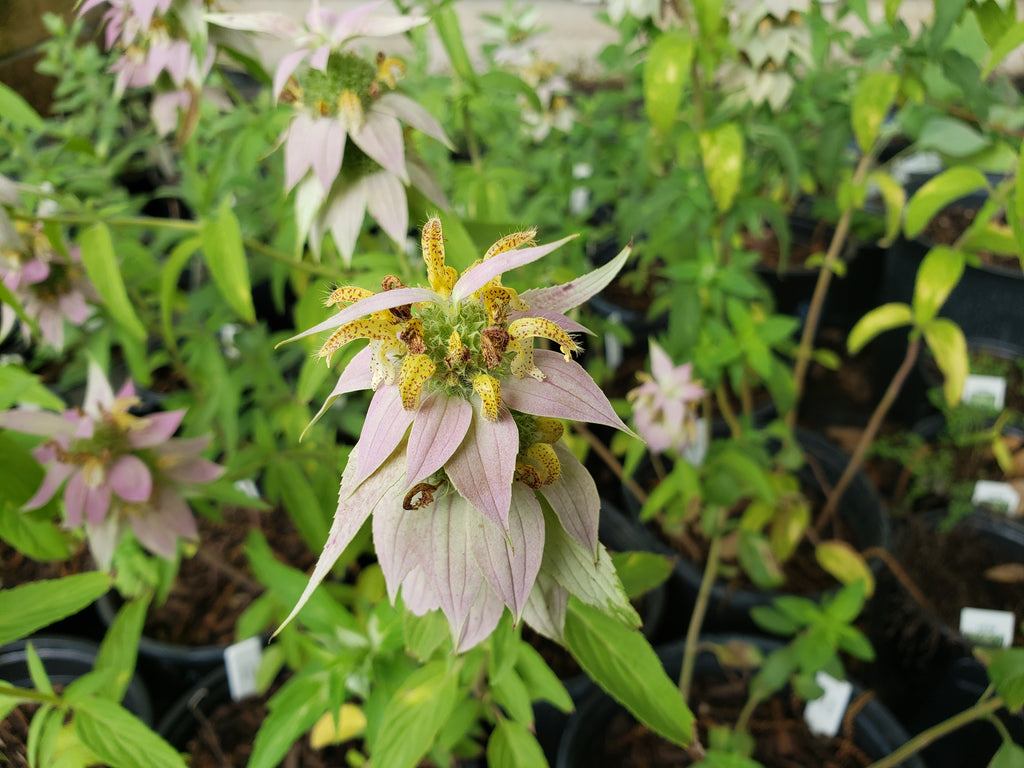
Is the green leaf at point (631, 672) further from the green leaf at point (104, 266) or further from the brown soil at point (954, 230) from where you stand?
the brown soil at point (954, 230)

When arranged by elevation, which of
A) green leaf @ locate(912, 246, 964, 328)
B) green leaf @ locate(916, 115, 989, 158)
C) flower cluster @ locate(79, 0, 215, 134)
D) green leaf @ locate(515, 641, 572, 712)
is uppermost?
flower cluster @ locate(79, 0, 215, 134)

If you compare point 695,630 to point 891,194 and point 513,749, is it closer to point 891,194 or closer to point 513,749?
point 513,749

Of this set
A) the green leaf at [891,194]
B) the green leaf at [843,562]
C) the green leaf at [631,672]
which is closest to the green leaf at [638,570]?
the green leaf at [631,672]

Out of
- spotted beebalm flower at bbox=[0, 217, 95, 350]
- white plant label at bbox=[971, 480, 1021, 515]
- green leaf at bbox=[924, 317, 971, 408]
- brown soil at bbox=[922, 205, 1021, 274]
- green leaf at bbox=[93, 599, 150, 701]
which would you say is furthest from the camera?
brown soil at bbox=[922, 205, 1021, 274]

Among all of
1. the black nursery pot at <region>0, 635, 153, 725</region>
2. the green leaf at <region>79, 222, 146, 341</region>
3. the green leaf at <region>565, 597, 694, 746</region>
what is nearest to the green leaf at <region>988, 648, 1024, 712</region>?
the green leaf at <region>565, 597, 694, 746</region>

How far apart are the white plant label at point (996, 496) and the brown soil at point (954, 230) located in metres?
0.92

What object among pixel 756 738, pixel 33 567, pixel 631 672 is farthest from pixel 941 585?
pixel 33 567

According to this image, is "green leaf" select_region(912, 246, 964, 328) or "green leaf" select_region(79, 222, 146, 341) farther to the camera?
"green leaf" select_region(912, 246, 964, 328)

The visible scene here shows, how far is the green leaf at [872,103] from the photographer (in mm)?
1162

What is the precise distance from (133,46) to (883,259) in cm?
236

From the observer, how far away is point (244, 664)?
1.30 metres

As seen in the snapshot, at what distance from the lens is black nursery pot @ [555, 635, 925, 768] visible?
1.21 meters

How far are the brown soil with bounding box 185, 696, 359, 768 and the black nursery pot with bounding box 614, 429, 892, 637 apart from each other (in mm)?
801

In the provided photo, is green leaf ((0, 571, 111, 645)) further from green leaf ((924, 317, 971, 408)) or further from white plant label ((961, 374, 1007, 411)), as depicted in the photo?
white plant label ((961, 374, 1007, 411))
